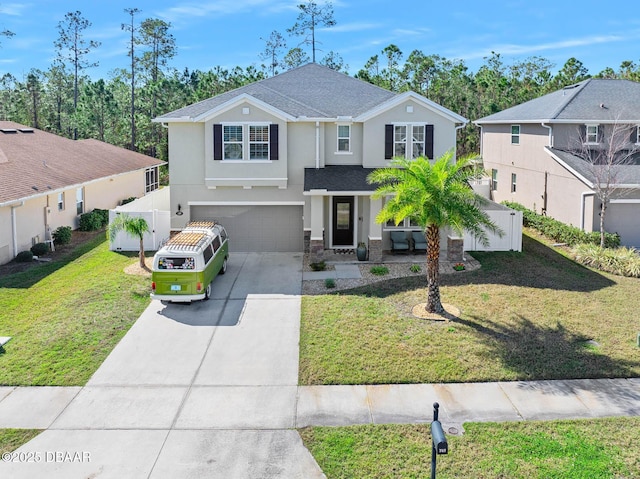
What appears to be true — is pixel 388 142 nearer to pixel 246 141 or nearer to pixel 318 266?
pixel 246 141

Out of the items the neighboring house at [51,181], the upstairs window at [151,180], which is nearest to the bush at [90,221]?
the neighboring house at [51,181]

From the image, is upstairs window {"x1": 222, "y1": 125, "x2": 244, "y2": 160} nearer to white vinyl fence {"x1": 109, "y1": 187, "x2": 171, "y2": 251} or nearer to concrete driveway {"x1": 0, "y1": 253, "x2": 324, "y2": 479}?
white vinyl fence {"x1": 109, "y1": 187, "x2": 171, "y2": 251}

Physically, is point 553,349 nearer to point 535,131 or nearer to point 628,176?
point 628,176

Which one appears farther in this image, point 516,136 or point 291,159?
point 516,136

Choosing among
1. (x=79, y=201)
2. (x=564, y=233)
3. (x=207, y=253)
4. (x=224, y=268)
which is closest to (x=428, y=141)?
(x=564, y=233)

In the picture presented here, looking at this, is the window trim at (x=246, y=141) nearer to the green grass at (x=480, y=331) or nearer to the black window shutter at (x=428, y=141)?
the black window shutter at (x=428, y=141)

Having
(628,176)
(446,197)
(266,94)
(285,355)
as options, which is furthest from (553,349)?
(266,94)

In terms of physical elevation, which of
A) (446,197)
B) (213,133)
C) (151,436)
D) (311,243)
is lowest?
(151,436)
